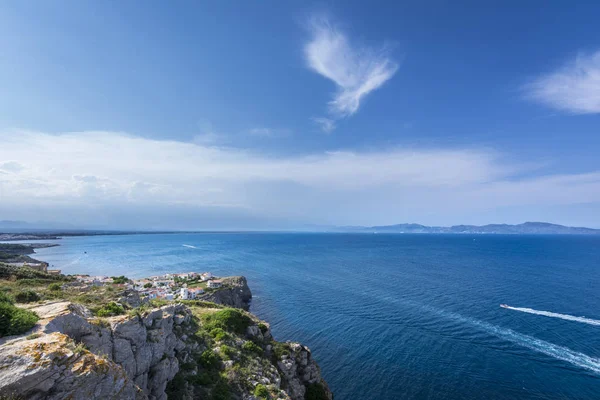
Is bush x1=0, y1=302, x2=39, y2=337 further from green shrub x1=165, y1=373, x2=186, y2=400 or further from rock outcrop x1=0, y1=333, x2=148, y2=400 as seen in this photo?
green shrub x1=165, y1=373, x2=186, y2=400

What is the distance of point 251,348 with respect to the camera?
29.5m

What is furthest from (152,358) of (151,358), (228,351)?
(228,351)

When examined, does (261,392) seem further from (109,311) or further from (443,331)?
(443,331)

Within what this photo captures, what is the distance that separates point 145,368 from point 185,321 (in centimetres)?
1018

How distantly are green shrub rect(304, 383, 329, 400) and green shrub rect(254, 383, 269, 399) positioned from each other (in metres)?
9.13

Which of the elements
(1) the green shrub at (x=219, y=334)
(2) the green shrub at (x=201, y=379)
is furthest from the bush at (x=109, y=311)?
(1) the green shrub at (x=219, y=334)

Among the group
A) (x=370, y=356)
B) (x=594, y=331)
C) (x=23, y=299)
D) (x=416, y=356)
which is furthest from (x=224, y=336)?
(x=594, y=331)

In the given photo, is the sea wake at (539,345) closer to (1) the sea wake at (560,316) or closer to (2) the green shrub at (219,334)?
(1) the sea wake at (560,316)

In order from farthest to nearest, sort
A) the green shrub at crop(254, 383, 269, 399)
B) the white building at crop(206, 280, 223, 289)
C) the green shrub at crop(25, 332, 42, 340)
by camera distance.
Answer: the white building at crop(206, 280, 223, 289) < the green shrub at crop(254, 383, 269, 399) < the green shrub at crop(25, 332, 42, 340)

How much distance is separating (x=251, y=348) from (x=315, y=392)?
945 centimetres

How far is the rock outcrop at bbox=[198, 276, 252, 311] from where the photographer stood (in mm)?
64312

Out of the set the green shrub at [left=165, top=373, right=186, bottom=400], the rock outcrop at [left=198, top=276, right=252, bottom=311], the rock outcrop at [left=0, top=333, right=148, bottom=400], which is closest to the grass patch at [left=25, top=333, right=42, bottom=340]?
the rock outcrop at [left=0, top=333, right=148, bottom=400]

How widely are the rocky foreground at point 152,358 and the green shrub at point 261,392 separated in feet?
0.10

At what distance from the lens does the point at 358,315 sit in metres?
62.4
